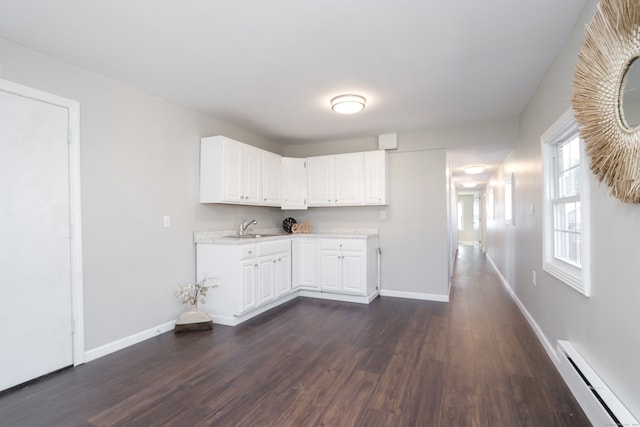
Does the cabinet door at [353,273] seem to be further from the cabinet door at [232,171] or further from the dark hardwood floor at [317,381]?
the cabinet door at [232,171]

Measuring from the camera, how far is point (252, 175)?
13.5 ft

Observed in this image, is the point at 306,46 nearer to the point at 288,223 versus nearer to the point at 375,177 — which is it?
the point at 375,177

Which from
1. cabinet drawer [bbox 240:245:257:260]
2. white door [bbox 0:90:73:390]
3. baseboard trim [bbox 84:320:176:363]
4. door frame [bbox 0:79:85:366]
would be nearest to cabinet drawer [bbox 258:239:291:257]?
cabinet drawer [bbox 240:245:257:260]

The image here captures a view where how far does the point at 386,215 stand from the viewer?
475 cm

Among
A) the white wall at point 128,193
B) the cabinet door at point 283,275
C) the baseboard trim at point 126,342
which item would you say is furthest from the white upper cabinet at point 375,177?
the baseboard trim at point 126,342

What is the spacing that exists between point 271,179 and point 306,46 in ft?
7.95

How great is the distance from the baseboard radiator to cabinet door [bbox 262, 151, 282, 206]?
3.46m

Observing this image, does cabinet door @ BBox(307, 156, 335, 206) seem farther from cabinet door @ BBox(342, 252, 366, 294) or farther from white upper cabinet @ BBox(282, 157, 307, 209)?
cabinet door @ BBox(342, 252, 366, 294)

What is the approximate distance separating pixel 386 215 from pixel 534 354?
2515 mm

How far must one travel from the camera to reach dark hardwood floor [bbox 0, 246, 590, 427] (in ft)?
6.10

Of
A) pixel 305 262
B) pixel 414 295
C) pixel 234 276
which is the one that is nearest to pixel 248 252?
pixel 234 276

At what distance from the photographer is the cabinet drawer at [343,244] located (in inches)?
169

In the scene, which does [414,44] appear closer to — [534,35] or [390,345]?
[534,35]

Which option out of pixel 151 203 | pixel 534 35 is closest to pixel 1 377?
pixel 151 203
